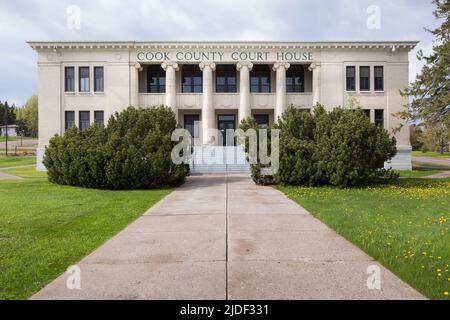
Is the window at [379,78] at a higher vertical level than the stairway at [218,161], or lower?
higher

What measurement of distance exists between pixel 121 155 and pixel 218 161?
13.6 m

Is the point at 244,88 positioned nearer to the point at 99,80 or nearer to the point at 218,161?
the point at 218,161

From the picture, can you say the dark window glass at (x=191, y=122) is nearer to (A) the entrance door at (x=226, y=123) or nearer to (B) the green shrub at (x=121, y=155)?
(A) the entrance door at (x=226, y=123)

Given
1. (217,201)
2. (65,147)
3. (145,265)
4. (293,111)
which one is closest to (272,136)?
(293,111)

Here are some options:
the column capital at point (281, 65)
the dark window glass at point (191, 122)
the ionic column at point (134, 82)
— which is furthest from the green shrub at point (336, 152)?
A: the ionic column at point (134, 82)

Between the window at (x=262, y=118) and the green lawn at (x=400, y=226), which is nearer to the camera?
the green lawn at (x=400, y=226)

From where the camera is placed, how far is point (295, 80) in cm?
3728

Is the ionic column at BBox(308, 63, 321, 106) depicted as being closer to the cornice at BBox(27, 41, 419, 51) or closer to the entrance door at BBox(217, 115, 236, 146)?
the cornice at BBox(27, 41, 419, 51)

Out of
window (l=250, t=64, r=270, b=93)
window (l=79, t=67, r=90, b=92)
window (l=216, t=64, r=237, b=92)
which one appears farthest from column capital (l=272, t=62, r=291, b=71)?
window (l=79, t=67, r=90, b=92)

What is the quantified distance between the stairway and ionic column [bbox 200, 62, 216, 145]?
2591mm

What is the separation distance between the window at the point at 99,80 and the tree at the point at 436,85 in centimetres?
2642

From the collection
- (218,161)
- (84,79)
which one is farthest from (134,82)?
(218,161)

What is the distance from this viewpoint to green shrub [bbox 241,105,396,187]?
17359mm

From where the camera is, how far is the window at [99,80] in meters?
34.3
